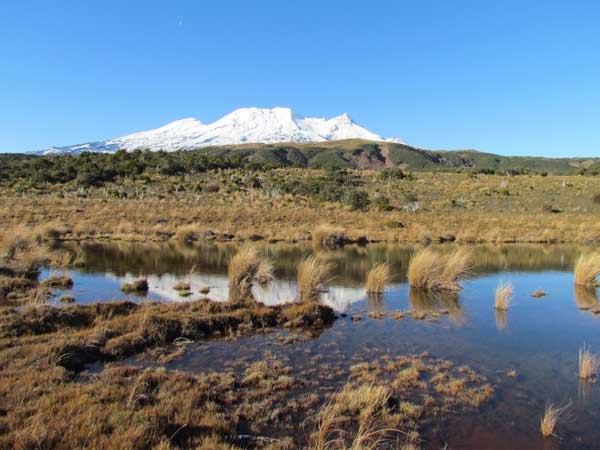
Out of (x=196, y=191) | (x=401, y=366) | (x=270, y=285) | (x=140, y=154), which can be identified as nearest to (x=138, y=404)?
(x=401, y=366)

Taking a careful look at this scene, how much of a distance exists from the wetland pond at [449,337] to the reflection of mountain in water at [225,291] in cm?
4

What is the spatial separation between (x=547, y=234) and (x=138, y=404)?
1268 inches

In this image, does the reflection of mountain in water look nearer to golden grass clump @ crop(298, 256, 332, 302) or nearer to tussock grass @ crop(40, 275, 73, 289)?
golden grass clump @ crop(298, 256, 332, 302)

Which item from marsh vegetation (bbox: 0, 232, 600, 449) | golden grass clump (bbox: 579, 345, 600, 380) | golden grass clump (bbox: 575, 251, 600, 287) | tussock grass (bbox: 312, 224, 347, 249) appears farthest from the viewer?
tussock grass (bbox: 312, 224, 347, 249)

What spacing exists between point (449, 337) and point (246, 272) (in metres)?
7.32

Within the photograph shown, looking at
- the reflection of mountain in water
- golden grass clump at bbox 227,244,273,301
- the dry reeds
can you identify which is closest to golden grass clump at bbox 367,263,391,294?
the reflection of mountain in water

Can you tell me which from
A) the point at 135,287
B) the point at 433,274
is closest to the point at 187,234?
the point at 135,287

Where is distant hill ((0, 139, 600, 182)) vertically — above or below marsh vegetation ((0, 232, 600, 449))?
above

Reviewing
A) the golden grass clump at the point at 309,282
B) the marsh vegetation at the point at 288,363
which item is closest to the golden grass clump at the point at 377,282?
the marsh vegetation at the point at 288,363

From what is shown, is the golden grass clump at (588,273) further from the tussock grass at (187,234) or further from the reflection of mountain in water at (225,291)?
the tussock grass at (187,234)

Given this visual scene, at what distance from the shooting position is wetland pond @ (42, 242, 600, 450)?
239 inches

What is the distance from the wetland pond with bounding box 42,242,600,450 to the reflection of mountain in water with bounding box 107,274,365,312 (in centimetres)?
4

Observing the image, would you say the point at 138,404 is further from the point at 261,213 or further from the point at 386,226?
the point at 261,213

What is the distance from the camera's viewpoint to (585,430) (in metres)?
5.89
